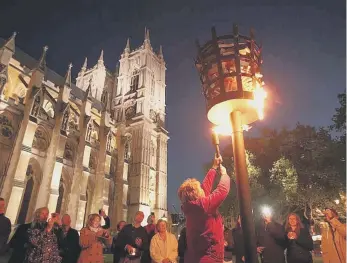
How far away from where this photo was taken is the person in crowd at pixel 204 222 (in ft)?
8.25

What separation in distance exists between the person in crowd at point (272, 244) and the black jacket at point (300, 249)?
12.6 inches

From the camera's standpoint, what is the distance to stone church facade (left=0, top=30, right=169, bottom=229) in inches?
743

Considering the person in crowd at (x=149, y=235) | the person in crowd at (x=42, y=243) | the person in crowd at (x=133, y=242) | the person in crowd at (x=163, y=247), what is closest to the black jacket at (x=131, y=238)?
the person in crowd at (x=133, y=242)

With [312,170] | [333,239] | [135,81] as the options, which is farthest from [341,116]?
[135,81]

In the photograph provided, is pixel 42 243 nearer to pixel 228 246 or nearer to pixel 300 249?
pixel 228 246

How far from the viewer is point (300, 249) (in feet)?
13.8

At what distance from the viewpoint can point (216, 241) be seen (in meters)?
2.53

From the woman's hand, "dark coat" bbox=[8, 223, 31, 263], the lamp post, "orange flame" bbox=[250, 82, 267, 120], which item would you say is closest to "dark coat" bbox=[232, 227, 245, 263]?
the lamp post

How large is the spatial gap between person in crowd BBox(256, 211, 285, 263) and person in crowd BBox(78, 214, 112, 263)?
9.65 ft

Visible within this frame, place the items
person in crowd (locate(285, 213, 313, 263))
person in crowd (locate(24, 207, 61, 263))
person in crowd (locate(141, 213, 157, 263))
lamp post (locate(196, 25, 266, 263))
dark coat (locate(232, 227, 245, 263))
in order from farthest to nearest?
dark coat (locate(232, 227, 245, 263)) → person in crowd (locate(141, 213, 157, 263)) → person in crowd (locate(285, 213, 313, 263)) → person in crowd (locate(24, 207, 61, 263)) → lamp post (locate(196, 25, 266, 263))

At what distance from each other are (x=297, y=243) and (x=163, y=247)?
89.9 inches

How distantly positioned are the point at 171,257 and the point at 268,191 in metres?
18.1

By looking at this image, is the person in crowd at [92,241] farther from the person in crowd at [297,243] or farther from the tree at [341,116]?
the tree at [341,116]

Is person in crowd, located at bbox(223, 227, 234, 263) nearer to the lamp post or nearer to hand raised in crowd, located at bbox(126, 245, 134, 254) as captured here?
hand raised in crowd, located at bbox(126, 245, 134, 254)
